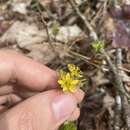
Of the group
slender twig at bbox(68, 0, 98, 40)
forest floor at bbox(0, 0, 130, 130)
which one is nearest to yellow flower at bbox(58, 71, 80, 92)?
forest floor at bbox(0, 0, 130, 130)

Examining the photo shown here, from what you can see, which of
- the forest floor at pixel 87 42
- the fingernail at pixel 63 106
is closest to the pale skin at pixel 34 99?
the fingernail at pixel 63 106

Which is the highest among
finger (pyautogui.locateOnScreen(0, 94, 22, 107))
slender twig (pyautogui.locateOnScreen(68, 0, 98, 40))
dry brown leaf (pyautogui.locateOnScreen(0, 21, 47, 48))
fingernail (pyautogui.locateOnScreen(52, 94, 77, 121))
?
slender twig (pyautogui.locateOnScreen(68, 0, 98, 40))

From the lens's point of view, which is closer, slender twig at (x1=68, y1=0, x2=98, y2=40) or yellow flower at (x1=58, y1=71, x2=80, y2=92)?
yellow flower at (x1=58, y1=71, x2=80, y2=92)

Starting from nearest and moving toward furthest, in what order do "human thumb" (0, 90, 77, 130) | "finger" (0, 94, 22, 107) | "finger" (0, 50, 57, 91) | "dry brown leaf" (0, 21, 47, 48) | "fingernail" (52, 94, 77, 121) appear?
"human thumb" (0, 90, 77, 130), "fingernail" (52, 94, 77, 121), "finger" (0, 50, 57, 91), "finger" (0, 94, 22, 107), "dry brown leaf" (0, 21, 47, 48)

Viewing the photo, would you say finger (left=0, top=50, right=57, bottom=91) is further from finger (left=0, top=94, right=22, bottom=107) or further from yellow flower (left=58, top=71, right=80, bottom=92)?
yellow flower (left=58, top=71, right=80, bottom=92)

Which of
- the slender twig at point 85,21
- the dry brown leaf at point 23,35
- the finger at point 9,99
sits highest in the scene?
the slender twig at point 85,21

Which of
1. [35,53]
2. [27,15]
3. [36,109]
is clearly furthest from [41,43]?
[36,109]

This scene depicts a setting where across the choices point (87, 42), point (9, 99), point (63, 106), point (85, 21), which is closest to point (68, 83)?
point (63, 106)

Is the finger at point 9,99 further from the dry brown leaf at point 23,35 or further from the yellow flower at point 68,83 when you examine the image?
the dry brown leaf at point 23,35
